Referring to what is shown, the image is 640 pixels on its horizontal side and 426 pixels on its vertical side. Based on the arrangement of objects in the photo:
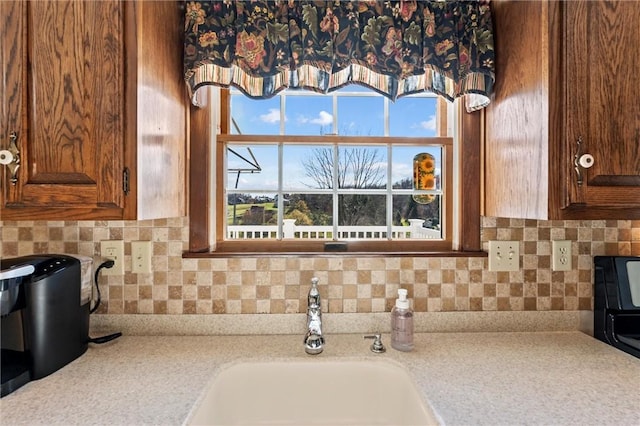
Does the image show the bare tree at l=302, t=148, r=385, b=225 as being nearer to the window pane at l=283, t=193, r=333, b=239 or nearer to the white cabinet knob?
the window pane at l=283, t=193, r=333, b=239

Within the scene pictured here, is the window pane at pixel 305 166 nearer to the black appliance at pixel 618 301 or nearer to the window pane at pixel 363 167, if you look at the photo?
the window pane at pixel 363 167

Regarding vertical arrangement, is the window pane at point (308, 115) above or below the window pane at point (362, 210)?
above

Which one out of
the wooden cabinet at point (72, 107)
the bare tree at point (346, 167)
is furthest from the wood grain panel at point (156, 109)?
the bare tree at point (346, 167)

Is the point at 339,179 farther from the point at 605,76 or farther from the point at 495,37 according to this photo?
the point at 605,76

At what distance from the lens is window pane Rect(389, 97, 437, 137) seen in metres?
1.38

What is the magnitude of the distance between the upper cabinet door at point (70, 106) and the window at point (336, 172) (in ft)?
1.60

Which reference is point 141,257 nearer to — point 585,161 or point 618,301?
point 585,161

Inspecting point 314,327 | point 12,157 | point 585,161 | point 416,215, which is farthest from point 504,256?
point 12,157

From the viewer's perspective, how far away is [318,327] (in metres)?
1.07

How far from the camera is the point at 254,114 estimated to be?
4.50 ft

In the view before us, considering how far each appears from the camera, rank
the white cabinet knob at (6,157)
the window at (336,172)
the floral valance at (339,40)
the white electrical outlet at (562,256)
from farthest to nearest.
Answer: the window at (336,172) → the white electrical outlet at (562,256) → the floral valance at (339,40) → the white cabinet knob at (6,157)

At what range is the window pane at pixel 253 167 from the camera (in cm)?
135

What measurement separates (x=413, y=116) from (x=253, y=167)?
72 cm

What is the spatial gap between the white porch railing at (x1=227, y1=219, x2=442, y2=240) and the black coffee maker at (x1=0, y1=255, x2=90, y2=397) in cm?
59
